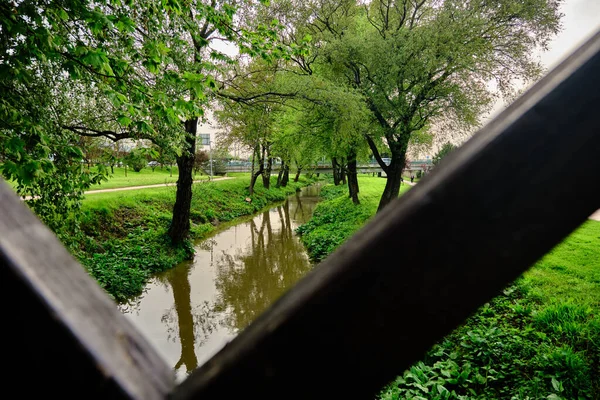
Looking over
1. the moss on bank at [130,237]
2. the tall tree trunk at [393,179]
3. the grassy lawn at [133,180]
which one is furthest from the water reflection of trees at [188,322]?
the tall tree trunk at [393,179]

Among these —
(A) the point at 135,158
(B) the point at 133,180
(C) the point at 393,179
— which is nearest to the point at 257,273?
(A) the point at 135,158

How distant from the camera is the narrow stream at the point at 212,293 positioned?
7.01m

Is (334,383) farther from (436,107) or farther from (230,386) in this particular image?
(436,107)

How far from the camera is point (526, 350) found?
4.60 m

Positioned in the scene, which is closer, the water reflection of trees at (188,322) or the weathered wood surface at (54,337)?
the weathered wood surface at (54,337)

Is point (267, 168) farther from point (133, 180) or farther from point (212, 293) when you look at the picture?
point (212, 293)

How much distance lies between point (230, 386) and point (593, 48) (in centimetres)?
75

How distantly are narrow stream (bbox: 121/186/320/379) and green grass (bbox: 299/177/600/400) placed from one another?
2.78 m

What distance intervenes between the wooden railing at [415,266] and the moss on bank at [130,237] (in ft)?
18.2

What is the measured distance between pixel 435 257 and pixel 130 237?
13.1 metres

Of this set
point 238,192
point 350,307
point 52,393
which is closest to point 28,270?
point 52,393

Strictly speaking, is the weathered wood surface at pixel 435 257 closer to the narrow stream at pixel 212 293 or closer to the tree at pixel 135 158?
the tree at pixel 135 158

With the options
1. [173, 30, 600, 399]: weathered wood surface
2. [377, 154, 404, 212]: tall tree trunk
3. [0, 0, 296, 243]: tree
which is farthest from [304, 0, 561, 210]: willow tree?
[173, 30, 600, 399]: weathered wood surface

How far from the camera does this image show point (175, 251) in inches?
469
